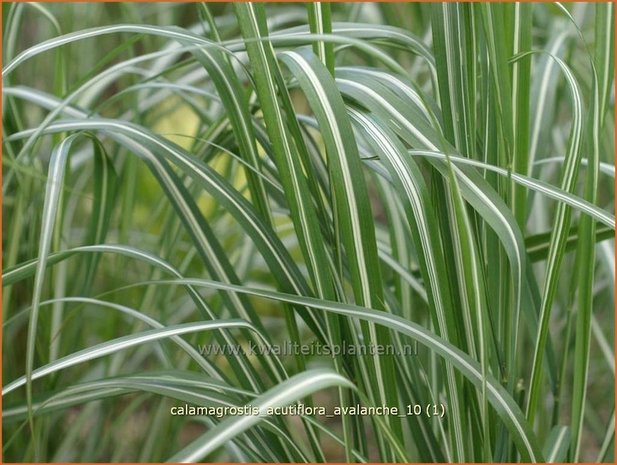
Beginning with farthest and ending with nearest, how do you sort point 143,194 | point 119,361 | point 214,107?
point 143,194 < point 214,107 < point 119,361

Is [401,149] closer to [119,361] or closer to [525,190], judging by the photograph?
[525,190]

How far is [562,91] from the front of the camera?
97 centimetres

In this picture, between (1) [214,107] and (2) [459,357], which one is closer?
(2) [459,357]

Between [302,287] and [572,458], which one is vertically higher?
[302,287]

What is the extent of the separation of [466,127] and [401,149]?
8 centimetres

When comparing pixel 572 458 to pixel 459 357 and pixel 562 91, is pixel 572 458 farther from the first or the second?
pixel 562 91

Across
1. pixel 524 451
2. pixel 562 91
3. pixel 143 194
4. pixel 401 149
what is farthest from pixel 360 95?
pixel 143 194

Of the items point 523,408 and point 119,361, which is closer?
point 523,408

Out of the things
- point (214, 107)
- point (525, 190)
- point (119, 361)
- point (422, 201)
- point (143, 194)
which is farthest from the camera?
point (143, 194)

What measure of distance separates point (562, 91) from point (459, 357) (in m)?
0.58

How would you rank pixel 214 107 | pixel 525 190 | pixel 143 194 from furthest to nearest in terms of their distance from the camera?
pixel 143 194, pixel 214 107, pixel 525 190

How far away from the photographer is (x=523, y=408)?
2.18ft

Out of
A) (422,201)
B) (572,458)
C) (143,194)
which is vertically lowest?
(572,458)

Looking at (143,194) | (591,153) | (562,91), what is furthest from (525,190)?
(143,194)
